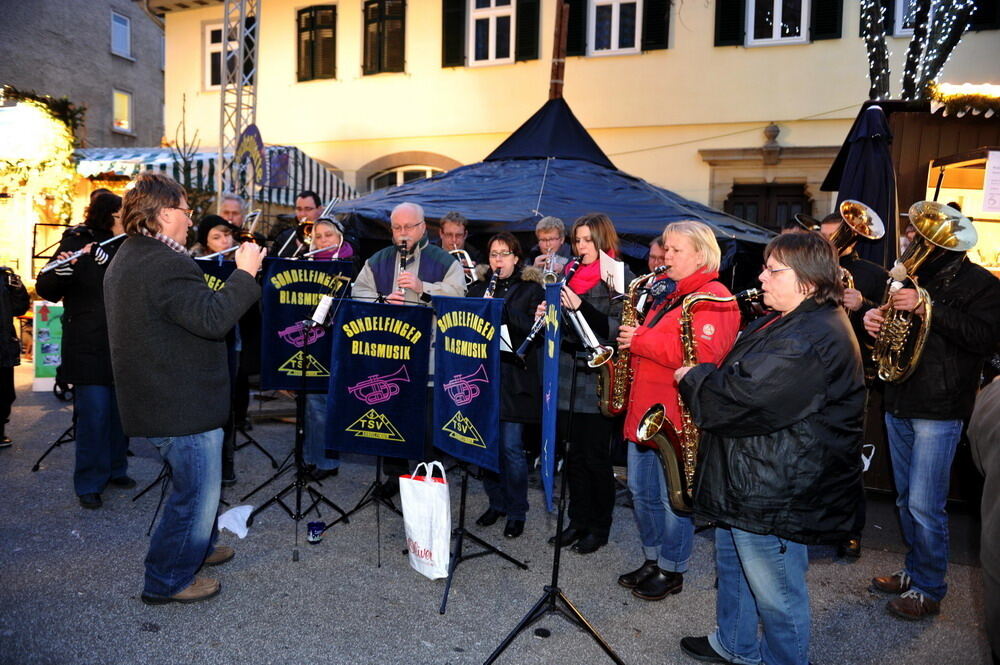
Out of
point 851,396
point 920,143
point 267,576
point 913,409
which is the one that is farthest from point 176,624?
point 920,143

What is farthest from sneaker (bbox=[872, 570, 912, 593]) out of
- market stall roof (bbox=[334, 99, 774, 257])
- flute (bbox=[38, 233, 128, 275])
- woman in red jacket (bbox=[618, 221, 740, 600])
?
flute (bbox=[38, 233, 128, 275])

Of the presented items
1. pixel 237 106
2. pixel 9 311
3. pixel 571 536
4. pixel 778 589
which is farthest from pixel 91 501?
pixel 237 106

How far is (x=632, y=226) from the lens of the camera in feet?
24.1

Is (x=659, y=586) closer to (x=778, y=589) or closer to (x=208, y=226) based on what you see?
(x=778, y=589)

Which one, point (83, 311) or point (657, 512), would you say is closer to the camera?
point (657, 512)

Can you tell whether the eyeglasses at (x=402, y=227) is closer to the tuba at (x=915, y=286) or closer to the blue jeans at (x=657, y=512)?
the blue jeans at (x=657, y=512)

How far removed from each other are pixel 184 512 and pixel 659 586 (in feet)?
8.20

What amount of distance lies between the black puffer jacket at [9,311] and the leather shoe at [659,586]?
5684 mm

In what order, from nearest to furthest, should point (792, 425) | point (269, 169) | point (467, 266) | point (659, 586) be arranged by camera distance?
1. point (792, 425)
2. point (659, 586)
3. point (467, 266)
4. point (269, 169)

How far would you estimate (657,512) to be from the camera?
402 cm

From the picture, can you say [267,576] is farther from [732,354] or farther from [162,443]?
[732,354]

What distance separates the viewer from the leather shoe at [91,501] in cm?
507

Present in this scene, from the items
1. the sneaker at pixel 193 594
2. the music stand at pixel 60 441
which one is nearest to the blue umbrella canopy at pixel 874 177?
the sneaker at pixel 193 594

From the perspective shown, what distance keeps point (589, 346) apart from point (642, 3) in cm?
1154
